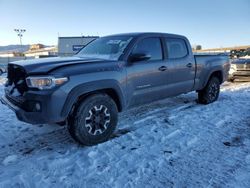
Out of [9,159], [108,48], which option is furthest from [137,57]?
[9,159]

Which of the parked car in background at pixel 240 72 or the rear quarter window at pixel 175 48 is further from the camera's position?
the parked car in background at pixel 240 72

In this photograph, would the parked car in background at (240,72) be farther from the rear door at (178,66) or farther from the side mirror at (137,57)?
the side mirror at (137,57)

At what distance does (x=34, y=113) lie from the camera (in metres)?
3.72

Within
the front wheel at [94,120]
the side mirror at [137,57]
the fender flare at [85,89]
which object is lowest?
the front wheel at [94,120]

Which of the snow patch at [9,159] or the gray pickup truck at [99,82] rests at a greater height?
the gray pickup truck at [99,82]

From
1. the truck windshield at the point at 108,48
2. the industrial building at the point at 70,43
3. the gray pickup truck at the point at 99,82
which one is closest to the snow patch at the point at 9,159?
the gray pickup truck at the point at 99,82

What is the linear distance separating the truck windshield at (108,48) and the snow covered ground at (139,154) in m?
1.39

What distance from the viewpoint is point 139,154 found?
388 centimetres

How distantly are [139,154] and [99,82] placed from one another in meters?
1.23

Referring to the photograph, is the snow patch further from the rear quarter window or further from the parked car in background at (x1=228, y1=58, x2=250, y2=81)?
the parked car in background at (x1=228, y1=58, x2=250, y2=81)

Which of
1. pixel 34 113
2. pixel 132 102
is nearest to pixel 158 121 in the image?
pixel 132 102

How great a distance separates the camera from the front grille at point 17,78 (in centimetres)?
400

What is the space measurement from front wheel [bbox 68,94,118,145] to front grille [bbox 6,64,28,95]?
872 millimetres

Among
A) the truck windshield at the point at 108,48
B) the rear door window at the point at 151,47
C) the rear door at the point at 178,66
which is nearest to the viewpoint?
the truck windshield at the point at 108,48
